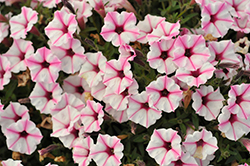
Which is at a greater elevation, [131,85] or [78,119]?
[131,85]

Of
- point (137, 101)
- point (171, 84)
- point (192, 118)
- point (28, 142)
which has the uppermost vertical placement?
point (171, 84)

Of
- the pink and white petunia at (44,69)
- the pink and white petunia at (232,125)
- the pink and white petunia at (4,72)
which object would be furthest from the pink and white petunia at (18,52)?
the pink and white petunia at (232,125)

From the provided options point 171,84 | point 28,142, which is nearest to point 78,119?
point 28,142

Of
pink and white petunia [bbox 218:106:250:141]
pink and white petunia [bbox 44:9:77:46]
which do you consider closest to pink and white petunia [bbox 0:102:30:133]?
pink and white petunia [bbox 44:9:77:46]

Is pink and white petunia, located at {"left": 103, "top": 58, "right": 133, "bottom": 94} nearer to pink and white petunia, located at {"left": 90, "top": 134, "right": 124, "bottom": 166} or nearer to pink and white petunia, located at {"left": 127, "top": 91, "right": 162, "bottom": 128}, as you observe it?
pink and white petunia, located at {"left": 127, "top": 91, "right": 162, "bottom": 128}

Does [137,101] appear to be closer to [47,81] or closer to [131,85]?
[131,85]

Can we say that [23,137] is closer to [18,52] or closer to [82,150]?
[82,150]

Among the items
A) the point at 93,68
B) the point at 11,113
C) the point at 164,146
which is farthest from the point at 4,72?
the point at 164,146

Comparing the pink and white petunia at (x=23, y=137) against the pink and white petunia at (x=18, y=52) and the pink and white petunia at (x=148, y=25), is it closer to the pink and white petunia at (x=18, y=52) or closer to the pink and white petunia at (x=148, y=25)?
the pink and white petunia at (x=18, y=52)
